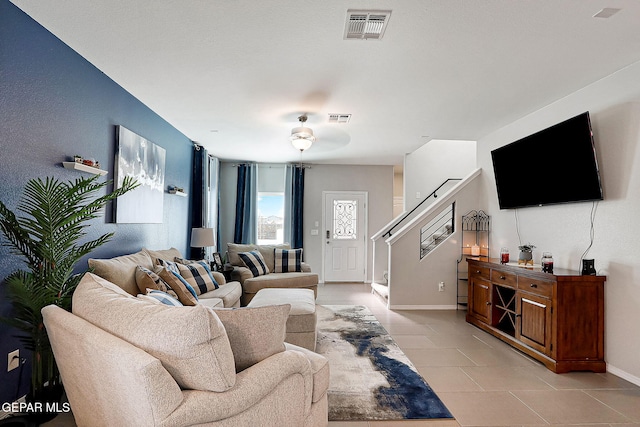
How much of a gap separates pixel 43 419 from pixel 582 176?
449cm

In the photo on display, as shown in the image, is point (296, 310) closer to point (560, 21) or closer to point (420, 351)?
point (420, 351)

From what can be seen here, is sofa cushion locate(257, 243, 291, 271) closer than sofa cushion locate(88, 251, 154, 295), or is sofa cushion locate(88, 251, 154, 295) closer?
sofa cushion locate(88, 251, 154, 295)

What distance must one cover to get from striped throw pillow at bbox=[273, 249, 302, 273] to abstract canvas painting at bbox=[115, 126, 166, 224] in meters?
1.95

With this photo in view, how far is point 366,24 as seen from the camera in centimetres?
247

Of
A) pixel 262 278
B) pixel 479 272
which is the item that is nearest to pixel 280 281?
pixel 262 278

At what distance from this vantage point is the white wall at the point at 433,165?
718cm

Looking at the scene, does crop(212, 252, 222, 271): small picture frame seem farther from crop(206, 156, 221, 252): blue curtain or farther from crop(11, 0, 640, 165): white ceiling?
crop(11, 0, 640, 165): white ceiling

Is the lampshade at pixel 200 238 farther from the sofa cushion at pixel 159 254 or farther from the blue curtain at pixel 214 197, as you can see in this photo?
the blue curtain at pixel 214 197

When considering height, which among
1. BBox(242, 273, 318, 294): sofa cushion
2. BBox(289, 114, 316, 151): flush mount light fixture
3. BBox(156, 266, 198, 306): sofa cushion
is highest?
BBox(289, 114, 316, 151): flush mount light fixture

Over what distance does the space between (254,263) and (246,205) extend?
2.46 metres

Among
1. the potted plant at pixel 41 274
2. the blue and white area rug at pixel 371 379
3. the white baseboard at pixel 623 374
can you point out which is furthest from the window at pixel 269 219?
the white baseboard at pixel 623 374

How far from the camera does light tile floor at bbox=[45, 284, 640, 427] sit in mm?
2441

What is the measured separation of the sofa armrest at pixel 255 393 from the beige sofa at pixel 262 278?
342cm

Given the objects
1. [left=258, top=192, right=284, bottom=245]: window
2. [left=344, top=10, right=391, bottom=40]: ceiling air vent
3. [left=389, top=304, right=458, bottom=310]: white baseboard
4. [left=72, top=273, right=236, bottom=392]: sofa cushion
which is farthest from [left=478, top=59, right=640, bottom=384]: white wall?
[left=258, top=192, right=284, bottom=245]: window
